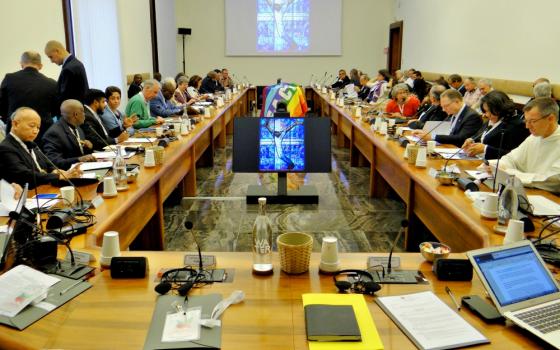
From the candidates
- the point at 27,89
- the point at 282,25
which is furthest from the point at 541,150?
the point at 282,25

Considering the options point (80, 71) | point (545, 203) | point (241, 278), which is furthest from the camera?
point (80, 71)

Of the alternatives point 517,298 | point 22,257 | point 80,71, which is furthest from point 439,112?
point 22,257

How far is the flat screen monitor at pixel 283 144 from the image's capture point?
4.27m

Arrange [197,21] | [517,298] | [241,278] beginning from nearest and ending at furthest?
[517,298]
[241,278]
[197,21]

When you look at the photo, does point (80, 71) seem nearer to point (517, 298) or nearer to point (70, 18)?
point (70, 18)

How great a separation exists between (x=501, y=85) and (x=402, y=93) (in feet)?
4.85

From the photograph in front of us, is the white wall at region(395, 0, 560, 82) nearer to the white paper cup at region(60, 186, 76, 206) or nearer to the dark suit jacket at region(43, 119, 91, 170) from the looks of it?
the dark suit jacket at region(43, 119, 91, 170)

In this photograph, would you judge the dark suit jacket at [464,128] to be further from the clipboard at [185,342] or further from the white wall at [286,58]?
the white wall at [286,58]

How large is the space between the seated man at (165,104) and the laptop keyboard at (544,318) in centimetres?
567

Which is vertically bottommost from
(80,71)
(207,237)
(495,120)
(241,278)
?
(207,237)

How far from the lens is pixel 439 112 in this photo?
5.38m

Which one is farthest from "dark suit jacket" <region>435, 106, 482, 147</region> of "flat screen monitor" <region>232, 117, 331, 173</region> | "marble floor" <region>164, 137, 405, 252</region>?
"flat screen monitor" <region>232, 117, 331, 173</region>

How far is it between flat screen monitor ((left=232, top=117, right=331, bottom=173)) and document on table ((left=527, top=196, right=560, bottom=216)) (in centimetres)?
203

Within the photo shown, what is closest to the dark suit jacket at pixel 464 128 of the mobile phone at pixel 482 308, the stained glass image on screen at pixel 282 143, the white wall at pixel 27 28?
the stained glass image on screen at pixel 282 143
